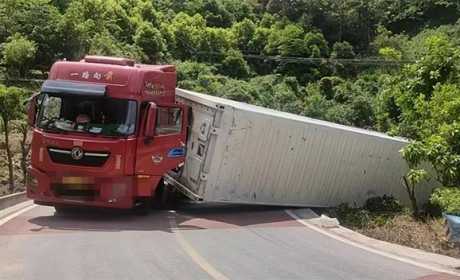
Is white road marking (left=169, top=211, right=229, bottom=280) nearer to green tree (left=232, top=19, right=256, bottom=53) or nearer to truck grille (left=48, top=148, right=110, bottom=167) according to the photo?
truck grille (left=48, top=148, right=110, bottom=167)

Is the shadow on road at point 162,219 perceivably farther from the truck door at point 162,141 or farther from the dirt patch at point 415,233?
the dirt patch at point 415,233

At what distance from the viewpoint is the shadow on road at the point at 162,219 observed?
Result: 11.8m

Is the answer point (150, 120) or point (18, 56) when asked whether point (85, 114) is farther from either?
point (18, 56)

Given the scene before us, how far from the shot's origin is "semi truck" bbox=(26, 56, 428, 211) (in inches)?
488

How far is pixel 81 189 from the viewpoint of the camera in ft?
40.7

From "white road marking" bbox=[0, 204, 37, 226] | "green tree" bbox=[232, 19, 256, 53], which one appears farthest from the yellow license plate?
"green tree" bbox=[232, 19, 256, 53]

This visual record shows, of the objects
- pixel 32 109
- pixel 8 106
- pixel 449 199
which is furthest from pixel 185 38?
pixel 449 199

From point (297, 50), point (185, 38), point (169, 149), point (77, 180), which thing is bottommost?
point (185, 38)

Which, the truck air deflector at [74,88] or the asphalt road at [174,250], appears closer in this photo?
the asphalt road at [174,250]

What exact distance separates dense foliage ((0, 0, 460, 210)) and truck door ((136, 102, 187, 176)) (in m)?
4.91

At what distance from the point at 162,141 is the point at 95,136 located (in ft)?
4.73

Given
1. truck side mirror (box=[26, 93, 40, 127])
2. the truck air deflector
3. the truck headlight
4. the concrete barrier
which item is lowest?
the concrete barrier

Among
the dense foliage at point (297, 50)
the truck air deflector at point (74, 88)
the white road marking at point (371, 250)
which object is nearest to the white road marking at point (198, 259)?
the white road marking at point (371, 250)

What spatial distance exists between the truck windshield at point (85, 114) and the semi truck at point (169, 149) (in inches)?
0.8
